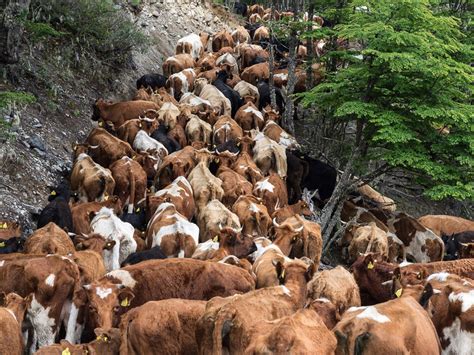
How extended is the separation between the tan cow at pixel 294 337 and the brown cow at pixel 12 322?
2.67 meters

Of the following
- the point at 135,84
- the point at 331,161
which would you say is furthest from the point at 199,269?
the point at 135,84

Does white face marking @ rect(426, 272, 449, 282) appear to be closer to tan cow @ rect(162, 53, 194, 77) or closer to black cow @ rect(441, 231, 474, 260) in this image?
black cow @ rect(441, 231, 474, 260)

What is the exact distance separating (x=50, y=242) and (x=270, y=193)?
605cm

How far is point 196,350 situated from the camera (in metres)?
7.59

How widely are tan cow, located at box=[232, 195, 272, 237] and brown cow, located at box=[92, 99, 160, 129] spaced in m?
5.86

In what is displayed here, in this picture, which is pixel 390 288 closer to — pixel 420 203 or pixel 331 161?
pixel 331 161

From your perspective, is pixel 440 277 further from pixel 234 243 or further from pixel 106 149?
pixel 106 149

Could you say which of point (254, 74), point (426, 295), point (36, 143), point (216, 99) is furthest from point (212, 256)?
point (254, 74)

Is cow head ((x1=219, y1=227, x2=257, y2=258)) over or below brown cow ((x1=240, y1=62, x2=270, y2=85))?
over

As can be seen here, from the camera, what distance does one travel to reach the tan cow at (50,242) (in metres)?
9.74

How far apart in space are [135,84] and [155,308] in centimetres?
1532

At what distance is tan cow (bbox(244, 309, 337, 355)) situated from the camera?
6.08 m

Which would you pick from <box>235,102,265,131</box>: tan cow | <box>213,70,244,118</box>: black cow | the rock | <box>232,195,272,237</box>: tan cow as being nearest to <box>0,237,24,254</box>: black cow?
<box>232,195,272,237</box>: tan cow

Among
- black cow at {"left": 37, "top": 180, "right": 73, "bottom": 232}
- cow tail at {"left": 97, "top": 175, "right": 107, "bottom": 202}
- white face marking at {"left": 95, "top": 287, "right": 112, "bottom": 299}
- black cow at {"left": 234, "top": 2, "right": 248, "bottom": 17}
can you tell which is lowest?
black cow at {"left": 234, "top": 2, "right": 248, "bottom": 17}
